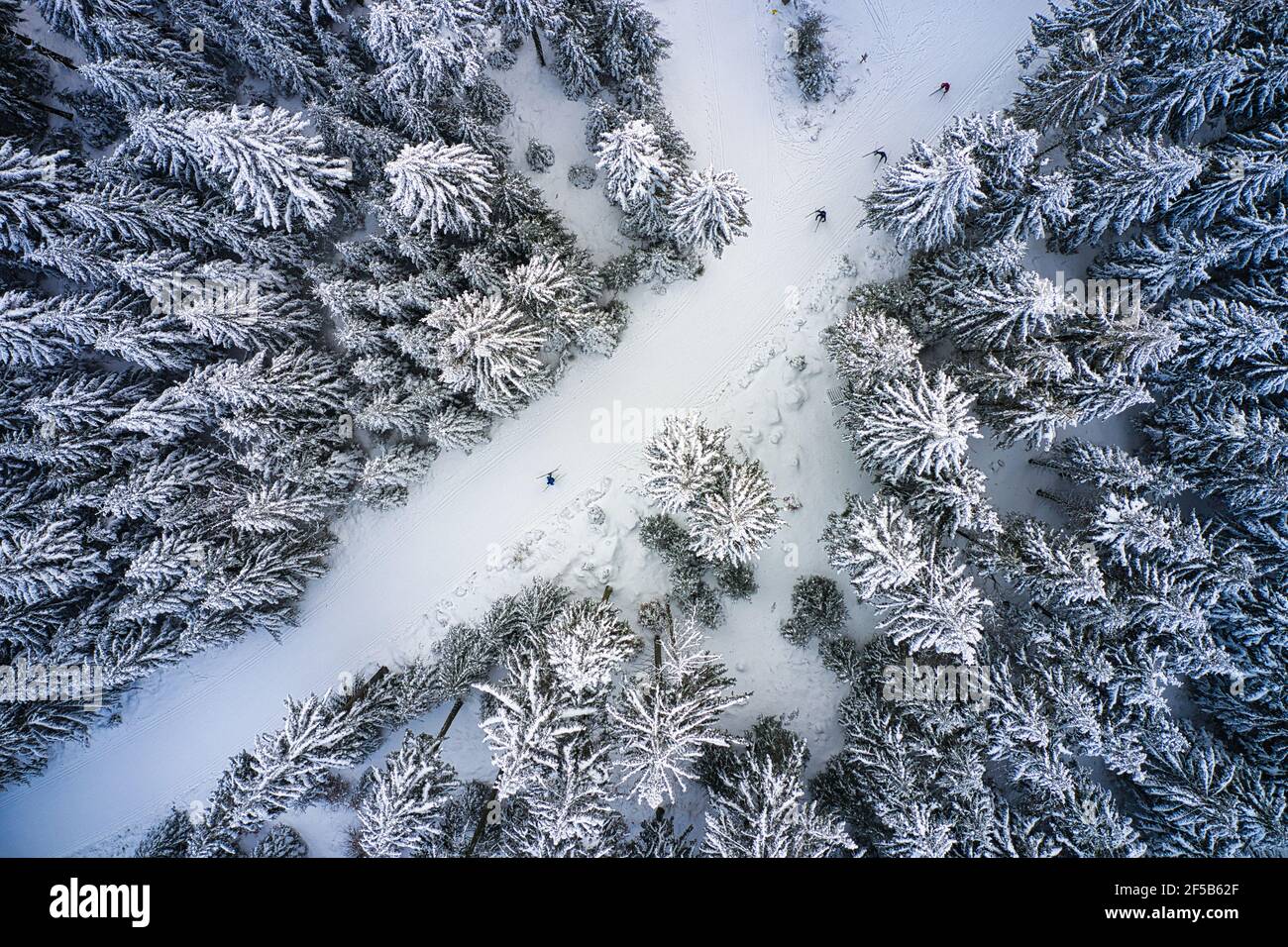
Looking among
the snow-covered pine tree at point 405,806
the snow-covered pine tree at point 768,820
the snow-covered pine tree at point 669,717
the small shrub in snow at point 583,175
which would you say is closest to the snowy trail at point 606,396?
the small shrub in snow at point 583,175

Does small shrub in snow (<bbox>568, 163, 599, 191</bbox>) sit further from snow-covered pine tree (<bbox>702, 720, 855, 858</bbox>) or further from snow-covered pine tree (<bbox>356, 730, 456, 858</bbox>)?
snow-covered pine tree (<bbox>702, 720, 855, 858</bbox>)

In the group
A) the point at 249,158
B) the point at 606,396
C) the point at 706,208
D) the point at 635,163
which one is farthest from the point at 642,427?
the point at 249,158

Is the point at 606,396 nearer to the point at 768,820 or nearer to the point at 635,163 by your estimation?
the point at 635,163

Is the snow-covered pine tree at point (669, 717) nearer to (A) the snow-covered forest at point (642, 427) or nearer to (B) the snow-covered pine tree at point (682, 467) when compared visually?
(A) the snow-covered forest at point (642, 427)

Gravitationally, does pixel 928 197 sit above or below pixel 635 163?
below

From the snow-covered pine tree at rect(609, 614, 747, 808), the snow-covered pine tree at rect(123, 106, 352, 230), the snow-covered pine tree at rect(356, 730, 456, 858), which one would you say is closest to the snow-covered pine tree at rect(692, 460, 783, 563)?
the snow-covered pine tree at rect(609, 614, 747, 808)
